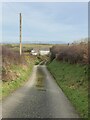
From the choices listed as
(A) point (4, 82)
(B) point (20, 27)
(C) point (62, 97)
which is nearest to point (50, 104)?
(C) point (62, 97)

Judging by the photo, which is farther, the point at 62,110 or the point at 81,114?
the point at 62,110

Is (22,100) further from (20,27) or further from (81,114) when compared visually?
(20,27)

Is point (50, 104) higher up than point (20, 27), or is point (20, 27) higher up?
point (20, 27)

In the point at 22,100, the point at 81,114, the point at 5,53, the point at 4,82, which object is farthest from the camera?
the point at 5,53

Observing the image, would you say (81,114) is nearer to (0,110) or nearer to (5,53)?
(0,110)

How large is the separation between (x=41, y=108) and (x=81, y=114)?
2.25 m

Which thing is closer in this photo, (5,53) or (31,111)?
(31,111)

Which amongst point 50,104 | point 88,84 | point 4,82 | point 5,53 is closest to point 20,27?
point 5,53

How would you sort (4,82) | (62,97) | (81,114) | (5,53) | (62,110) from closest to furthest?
(81,114) < (62,110) < (62,97) < (4,82) < (5,53)

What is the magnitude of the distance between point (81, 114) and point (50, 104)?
3012 mm

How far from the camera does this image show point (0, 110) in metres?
13.9

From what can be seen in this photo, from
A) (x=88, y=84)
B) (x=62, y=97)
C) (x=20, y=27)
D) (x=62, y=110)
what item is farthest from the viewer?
(x=20, y=27)

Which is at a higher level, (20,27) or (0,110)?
(20,27)

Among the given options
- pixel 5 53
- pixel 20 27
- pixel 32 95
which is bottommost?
pixel 32 95
